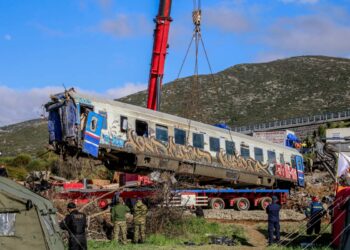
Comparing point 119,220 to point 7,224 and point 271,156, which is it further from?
point 271,156

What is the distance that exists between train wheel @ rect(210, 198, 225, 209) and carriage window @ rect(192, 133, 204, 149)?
3392 mm

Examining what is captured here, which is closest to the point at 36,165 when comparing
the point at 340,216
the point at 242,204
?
the point at 242,204

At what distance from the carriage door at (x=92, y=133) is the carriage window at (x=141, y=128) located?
1.80m

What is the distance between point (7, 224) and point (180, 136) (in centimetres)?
1432

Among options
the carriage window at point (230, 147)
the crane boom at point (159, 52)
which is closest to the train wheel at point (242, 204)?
the carriage window at point (230, 147)

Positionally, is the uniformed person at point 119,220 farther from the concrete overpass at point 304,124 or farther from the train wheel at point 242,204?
the concrete overpass at point 304,124

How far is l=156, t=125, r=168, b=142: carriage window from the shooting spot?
22.7 metres

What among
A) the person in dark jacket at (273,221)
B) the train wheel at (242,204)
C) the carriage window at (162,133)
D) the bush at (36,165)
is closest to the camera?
the person in dark jacket at (273,221)

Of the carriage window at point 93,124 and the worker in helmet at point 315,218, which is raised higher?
the carriage window at point 93,124

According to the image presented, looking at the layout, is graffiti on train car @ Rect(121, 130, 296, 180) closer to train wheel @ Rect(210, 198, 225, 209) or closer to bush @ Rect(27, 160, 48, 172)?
train wheel @ Rect(210, 198, 225, 209)

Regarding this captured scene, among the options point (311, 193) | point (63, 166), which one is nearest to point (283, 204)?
point (311, 193)

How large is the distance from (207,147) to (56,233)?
47.7 feet

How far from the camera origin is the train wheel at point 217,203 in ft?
87.4

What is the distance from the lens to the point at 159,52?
81.2 feet
